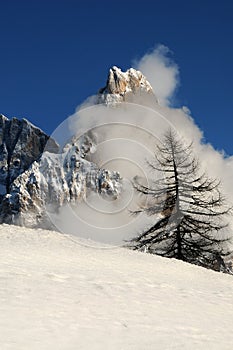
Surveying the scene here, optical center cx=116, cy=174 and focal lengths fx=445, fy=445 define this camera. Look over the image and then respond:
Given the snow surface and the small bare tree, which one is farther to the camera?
the small bare tree

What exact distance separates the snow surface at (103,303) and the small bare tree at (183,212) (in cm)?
574

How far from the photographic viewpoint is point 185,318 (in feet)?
25.8

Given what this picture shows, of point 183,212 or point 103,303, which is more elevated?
point 183,212

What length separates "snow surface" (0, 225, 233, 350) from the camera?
5992mm

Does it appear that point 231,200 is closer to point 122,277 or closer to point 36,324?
point 122,277

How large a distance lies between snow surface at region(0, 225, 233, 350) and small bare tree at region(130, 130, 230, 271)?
574 centimetres

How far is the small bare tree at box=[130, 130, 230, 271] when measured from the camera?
68.1 ft

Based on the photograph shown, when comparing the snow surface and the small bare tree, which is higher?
the small bare tree

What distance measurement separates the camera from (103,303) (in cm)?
814

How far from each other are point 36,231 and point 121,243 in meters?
7.06

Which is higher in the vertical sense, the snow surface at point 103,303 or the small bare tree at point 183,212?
the small bare tree at point 183,212

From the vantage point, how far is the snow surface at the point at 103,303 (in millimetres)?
5992

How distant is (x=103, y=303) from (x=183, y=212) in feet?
44.0

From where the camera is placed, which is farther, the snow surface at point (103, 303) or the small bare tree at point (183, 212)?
the small bare tree at point (183, 212)
